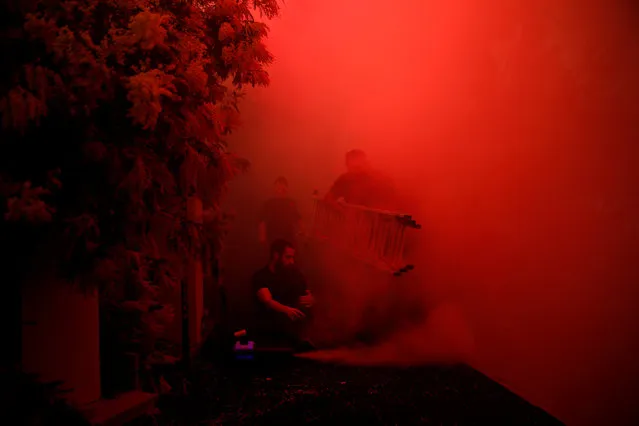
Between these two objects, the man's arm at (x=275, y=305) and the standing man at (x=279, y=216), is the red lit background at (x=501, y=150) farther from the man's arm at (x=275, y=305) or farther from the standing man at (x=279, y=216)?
the man's arm at (x=275, y=305)

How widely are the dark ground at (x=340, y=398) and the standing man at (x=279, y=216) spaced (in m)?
1.92

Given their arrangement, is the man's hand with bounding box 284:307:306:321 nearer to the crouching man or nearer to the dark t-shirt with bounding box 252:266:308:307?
the crouching man

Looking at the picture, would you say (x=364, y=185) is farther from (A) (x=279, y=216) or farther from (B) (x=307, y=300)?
(B) (x=307, y=300)

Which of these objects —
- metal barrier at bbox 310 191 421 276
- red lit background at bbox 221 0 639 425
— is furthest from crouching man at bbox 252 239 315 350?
red lit background at bbox 221 0 639 425

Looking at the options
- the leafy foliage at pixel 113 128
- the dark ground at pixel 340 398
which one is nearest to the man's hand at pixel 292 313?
the dark ground at pixel 340 398

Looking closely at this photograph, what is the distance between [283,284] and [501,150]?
355 centimetres

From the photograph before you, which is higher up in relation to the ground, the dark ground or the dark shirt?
the dark shirt

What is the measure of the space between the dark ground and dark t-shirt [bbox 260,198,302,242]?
6.39 feet

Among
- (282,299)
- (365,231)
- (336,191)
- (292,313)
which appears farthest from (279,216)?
(292,313)

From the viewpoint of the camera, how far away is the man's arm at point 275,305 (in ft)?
22.1

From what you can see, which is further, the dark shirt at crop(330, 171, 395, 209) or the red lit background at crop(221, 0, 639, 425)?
the dark shirt at crop(330, 171, 395, 209)

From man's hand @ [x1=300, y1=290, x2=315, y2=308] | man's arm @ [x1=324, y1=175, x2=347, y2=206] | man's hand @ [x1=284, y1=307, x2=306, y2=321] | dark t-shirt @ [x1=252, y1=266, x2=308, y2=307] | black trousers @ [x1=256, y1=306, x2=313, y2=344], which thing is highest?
man's arm @ [x1=324, y1=175, x2=347, y2=206]

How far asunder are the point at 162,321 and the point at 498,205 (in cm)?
438

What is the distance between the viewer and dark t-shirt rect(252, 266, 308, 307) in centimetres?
690
